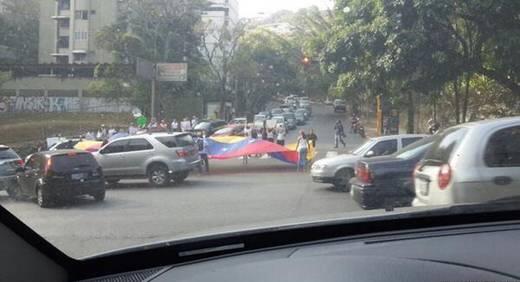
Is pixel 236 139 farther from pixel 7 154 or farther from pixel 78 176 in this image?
pixel 7 154

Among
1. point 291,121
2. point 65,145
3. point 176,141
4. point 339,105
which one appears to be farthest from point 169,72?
point 291,121

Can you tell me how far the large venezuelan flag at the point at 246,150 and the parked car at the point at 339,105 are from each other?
4612 mm

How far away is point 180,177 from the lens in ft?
38.5

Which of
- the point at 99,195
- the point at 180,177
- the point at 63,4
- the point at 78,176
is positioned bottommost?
the point at 180,177

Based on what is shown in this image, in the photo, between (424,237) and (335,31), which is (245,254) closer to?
(424,237)

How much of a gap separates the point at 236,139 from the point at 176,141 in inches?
160

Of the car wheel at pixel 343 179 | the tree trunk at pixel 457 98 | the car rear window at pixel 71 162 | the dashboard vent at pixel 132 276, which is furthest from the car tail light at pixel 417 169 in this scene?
the dashboard vent at pixel 132 276

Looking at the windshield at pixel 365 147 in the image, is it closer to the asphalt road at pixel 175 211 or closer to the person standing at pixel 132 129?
the asphalt road at pixel 175 211

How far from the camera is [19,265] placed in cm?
256

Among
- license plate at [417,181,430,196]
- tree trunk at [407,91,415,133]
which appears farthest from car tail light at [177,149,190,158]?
license plate at [417,181,430,196]

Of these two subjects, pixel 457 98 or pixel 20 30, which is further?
pixel 457 98

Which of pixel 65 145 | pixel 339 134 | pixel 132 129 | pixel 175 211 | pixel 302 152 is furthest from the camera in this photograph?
pixel 339 134

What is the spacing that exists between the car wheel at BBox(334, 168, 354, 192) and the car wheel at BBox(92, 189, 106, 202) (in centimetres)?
365

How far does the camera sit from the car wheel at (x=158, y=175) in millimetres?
9759
